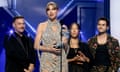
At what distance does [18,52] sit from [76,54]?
79cm

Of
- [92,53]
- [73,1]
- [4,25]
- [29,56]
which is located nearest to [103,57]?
[92,53]

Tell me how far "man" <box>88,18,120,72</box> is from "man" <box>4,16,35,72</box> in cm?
83

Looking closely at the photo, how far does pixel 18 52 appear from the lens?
14.0 ft

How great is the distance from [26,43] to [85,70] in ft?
2.88

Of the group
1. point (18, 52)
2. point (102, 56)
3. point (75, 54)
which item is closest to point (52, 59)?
point (18, 52)

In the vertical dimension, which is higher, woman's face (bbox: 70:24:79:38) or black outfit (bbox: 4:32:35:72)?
woman's face (bbox: 70:24:79:38)

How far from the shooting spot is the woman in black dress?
4.59 meters

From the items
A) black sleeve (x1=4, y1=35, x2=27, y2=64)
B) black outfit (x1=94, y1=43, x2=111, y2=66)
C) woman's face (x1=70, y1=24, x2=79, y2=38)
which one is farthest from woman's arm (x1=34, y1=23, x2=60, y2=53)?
black outfit (x1=94, y1=43, x2=111, y2=66)

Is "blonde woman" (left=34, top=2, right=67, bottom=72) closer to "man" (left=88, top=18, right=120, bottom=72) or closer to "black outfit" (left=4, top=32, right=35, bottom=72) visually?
"black outfit" (left=4, top=32, right=35, bottom=72)

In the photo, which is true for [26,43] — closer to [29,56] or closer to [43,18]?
[29,56]

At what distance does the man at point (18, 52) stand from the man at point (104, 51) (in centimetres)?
83

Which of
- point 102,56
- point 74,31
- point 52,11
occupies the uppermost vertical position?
point 52,11

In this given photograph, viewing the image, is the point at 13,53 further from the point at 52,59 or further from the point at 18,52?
the point at 52,59

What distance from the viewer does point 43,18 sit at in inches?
215
